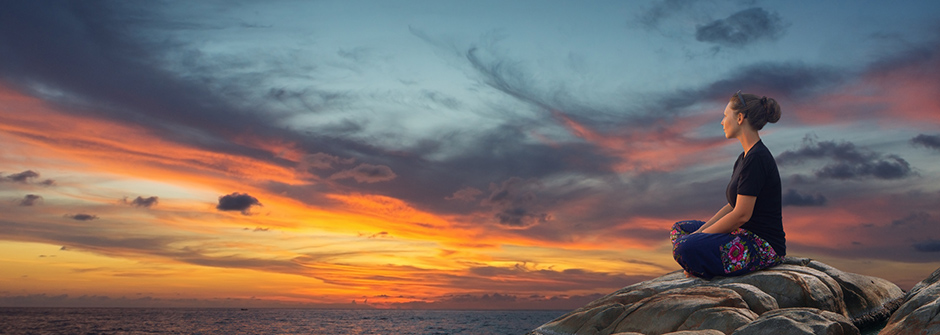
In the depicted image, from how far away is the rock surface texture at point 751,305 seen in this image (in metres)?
6.81

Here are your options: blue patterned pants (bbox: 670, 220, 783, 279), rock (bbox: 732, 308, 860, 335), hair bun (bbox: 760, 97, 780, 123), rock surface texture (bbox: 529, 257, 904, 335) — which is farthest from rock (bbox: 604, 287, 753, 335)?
hair bun (bbox: 760, 97, 780, 123)

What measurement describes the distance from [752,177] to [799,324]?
2464mm

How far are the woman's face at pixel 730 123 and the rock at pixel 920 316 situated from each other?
321cm

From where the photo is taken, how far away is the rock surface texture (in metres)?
6.81

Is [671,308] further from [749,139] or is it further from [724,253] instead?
[749,139]

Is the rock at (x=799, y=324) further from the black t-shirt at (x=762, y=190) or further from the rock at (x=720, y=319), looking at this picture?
the black t-shirt at (x=762, y=190)

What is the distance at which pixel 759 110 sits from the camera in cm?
859

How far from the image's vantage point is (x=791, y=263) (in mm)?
9734

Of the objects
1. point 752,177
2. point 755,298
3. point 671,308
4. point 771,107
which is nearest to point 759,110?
point 771,107

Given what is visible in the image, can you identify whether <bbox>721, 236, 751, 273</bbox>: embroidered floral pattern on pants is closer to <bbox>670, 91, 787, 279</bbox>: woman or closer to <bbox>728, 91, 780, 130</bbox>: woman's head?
<bbox>670, 91, 787, 279</bbox>: woman

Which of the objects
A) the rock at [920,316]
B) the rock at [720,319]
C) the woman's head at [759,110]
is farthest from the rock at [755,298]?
the woman's head at [759,110]

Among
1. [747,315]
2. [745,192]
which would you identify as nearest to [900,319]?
[747,315]

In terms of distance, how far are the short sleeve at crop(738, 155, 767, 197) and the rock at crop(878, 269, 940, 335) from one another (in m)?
2.26

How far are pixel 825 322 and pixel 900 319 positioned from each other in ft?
2.95
